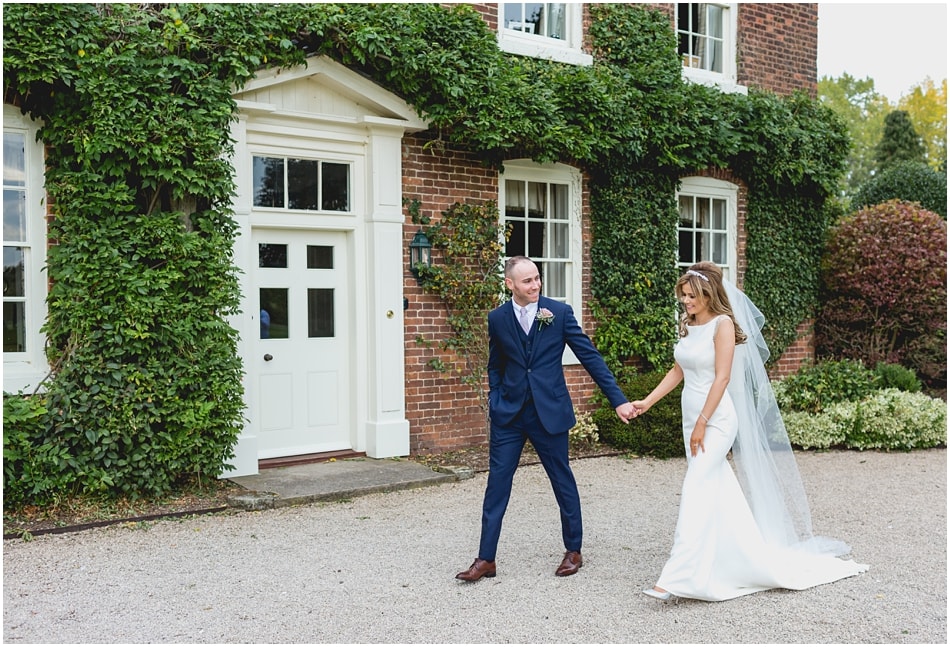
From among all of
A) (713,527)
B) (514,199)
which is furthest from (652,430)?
(713,527)

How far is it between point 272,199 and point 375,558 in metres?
3.97

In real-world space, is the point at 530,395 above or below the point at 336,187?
below

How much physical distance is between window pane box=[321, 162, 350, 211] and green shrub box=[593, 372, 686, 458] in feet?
12.1

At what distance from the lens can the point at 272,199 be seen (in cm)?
836

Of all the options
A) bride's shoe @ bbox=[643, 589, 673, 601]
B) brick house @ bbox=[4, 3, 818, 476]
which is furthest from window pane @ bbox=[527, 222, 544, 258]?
bride's shoe @ bbox=[643, 589, 673, 601]

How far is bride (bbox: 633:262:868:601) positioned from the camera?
4754 millimetres

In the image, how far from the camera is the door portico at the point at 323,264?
8.20 meters

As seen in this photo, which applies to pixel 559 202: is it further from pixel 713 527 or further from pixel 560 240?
pixel 713 527

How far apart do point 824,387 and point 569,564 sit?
6.17 m

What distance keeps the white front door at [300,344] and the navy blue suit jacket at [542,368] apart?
359 centimetres

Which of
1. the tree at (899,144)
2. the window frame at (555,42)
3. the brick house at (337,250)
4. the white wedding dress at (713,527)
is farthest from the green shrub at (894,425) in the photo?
the tree at (899,144)

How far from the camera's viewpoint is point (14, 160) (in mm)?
7105

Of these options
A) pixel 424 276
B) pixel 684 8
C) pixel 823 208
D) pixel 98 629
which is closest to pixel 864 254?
pixel 823 208

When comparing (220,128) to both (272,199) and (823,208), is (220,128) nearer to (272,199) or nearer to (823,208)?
(272,199)
